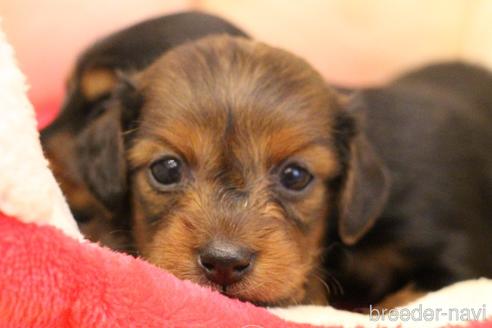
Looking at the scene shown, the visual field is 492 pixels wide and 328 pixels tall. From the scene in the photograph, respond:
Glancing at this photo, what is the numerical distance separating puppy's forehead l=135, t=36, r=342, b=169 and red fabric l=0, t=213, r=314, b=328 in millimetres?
545

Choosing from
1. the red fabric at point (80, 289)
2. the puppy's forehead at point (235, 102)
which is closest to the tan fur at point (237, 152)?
the puppy's forehead at point (235, 102)

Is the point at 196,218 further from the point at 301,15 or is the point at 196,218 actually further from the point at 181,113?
the point at 301,15

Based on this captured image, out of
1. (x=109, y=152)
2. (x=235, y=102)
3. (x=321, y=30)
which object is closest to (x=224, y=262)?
(x=235, y=102)

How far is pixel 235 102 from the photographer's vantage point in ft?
6.26

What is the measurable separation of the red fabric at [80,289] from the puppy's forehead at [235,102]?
21.5 inches

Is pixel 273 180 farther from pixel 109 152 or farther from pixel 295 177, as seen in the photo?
pixel 109 152

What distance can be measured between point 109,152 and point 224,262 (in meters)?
0.57

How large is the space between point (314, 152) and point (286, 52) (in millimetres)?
323

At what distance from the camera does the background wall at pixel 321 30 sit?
10.7ft

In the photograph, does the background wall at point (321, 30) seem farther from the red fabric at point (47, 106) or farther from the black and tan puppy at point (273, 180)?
the black and tan puppy at point (273, 180)

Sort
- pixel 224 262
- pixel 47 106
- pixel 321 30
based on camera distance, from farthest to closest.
Answer: pixel 321 30
pixel 47 106
pixel 224 262

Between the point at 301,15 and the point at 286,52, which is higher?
the point at 286,52

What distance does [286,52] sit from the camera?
213 cm

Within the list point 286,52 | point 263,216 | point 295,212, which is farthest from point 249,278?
point 286,52
